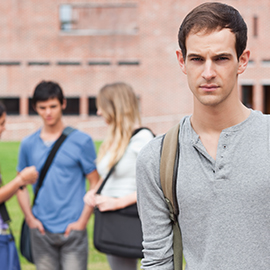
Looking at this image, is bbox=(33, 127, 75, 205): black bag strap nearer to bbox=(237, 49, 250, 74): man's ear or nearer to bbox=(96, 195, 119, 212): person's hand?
bbox=(96, 195, 119, 212): person's hand

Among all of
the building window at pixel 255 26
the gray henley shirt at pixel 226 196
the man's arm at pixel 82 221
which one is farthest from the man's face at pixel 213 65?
the building window at pixel 255 26

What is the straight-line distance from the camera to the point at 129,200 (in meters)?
3.16

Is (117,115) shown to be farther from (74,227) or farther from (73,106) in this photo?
(73,106)

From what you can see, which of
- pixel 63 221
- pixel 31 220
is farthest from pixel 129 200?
pixel 31 220

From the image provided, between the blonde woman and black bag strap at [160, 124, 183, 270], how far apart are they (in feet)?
4.52

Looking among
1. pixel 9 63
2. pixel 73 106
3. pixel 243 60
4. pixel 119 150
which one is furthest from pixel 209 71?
pixel 9 63

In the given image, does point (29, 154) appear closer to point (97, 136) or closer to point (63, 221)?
point (63, 221)

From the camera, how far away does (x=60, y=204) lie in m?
3.60

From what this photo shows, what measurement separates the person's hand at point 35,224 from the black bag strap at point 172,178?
2.03m

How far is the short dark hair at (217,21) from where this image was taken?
5.20 ft

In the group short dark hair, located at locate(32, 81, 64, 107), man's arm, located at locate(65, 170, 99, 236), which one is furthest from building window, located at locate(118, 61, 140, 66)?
man's arm, located at locate(65, 170, 99, 236)

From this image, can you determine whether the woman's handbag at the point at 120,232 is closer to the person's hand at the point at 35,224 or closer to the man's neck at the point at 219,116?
the person's hand at the point at 35,224

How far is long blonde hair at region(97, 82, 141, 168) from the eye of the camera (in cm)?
330

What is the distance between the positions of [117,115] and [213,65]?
1849 mm
